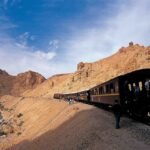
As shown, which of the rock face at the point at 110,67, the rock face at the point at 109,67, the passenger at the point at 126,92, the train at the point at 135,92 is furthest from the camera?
the rock face at the point at 109,67

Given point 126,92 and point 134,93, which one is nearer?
point 134,93

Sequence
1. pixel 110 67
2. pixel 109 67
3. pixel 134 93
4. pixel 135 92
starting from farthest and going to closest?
pixel 109 67 → pixel 110 67 → pixel 134 93 → pixel 135 92

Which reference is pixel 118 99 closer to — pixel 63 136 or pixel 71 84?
pixel 63 136

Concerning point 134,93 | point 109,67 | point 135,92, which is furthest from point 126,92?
point 109,67

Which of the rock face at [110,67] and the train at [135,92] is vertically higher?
the rock face at [110,67]

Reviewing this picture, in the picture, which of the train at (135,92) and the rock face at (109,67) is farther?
the rock face at (109,67)

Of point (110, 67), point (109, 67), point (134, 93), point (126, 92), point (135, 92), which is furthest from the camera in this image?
point (109, 67)

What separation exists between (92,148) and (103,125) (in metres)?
3.44

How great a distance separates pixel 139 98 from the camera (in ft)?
59.2

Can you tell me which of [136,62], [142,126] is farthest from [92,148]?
[136,62]

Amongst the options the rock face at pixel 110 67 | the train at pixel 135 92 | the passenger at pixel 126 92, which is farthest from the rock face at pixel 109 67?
the passenger at pixel 126 92

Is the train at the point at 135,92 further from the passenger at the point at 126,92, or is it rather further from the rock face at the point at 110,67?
the rock face at the point at 110,67

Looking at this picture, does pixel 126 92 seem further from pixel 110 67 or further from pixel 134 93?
pixel 110 67

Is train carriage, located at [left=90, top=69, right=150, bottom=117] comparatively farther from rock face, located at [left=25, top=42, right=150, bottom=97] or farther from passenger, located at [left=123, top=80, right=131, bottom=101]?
rock face, located at [left=25, top=42, right=150, bottom=97]
